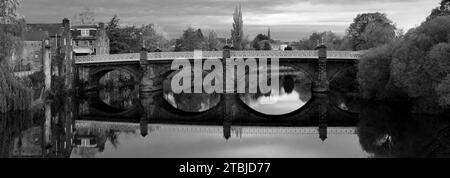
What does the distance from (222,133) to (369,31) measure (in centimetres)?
3098

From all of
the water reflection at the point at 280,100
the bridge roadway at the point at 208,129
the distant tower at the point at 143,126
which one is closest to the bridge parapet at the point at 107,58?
the water reflection at the point at 280,100

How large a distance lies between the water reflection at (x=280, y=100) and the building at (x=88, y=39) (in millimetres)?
21367

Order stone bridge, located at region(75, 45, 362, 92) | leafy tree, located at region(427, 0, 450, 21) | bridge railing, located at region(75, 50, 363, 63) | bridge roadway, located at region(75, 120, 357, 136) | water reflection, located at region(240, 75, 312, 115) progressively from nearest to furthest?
bridge roadway, located at region(75, 120, 357, 136)
water reflection, located at region(240, 75, 312, 115)
leafy tree, located at region(427, 0, 450, 21)
bridge railing, located at region(75, 50, 363, 63)
stone bridge, located at region(75, 45, 362, 92)

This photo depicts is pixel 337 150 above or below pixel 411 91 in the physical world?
below

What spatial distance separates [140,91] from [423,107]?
3127 centimetres

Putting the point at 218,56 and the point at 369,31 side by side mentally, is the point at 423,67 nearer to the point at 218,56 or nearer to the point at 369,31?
the point at 369,31

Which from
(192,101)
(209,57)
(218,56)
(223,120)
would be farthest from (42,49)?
(223,120)

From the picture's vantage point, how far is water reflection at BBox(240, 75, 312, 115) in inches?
1873

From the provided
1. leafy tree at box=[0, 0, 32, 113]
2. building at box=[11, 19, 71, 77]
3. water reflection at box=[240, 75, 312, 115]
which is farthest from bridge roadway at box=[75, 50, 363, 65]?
leafy tree at box=[0, 0, 32, 113]

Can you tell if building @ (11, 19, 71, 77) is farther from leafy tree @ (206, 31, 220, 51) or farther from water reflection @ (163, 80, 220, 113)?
leafy tree @ (206, 31, 220, 51)

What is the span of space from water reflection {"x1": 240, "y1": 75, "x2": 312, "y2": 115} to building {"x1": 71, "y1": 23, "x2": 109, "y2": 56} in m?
21.4
